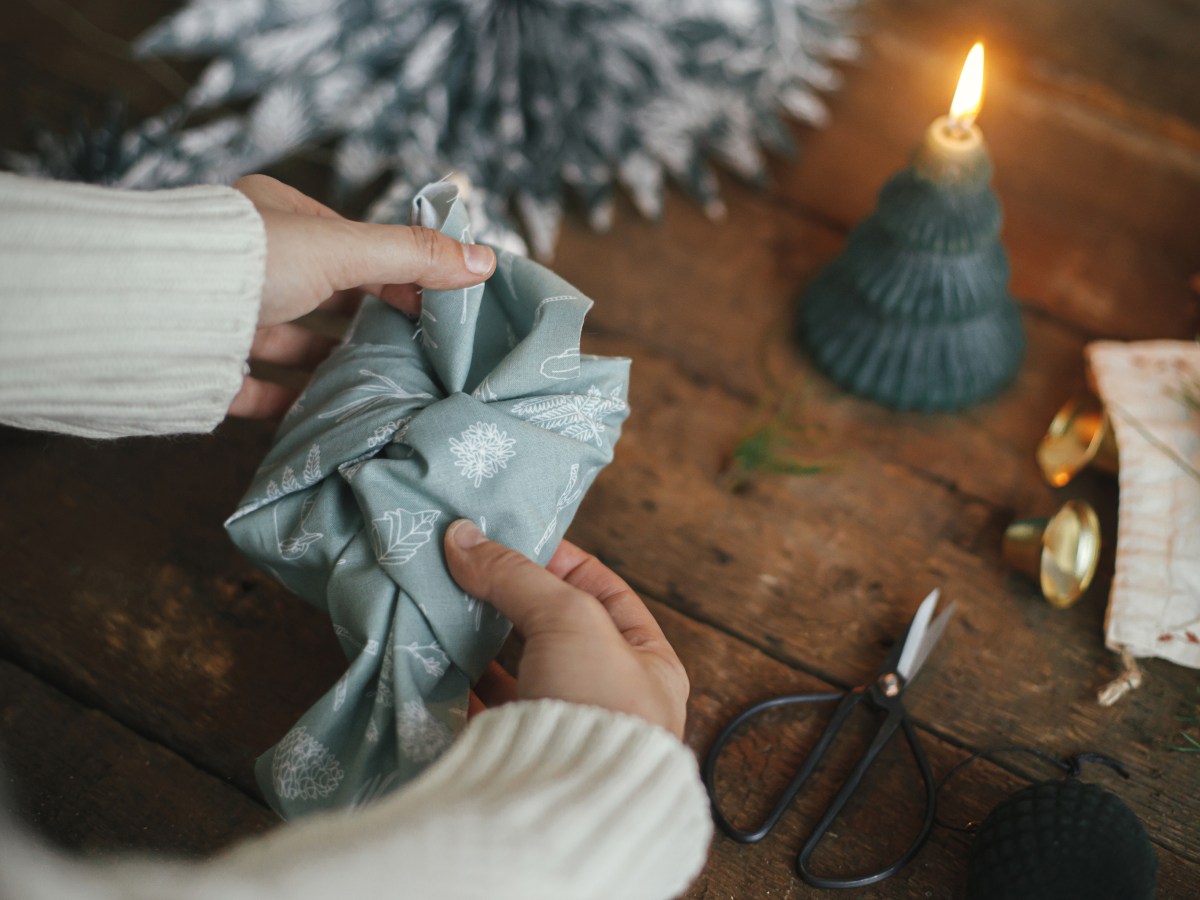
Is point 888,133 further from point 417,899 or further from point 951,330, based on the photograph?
point 417,899

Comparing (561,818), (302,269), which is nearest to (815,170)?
(302,269)

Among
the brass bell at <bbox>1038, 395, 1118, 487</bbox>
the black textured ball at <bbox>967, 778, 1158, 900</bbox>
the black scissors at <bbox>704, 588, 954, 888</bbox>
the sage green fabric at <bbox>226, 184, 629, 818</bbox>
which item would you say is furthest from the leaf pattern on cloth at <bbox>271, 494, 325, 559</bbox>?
the brass bell at <bbox>1038, 395, 1118, 487</bbox>

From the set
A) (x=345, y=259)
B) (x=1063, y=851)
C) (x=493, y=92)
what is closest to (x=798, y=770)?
(x=1063, y=851)

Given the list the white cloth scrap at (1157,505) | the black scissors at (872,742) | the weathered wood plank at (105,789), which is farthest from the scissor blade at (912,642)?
the weathered wood plank at (105,789)

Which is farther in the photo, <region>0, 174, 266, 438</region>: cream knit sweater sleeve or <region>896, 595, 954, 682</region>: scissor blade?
<region>896, 595, 954, 682</region>: scissor blade

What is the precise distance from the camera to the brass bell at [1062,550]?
514 mm

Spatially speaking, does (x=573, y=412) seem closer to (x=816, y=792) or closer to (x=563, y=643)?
(x=563, y=643)

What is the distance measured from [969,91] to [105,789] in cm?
58

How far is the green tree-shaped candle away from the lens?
543mm

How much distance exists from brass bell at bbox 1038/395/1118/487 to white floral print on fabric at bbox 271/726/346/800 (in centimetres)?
45

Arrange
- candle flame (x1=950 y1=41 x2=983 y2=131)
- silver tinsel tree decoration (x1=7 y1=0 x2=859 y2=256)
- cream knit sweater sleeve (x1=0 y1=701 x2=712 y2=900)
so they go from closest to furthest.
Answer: cream knit sweater sleeve (x1=0 y1=701 x2=712 y2=900)
candle flame (x1=950 y1=41 x2=983 y2=131)
silver tinsel tree decoration (x1=7 y1=0 x2=859 y2=256)

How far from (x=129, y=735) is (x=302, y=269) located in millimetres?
259

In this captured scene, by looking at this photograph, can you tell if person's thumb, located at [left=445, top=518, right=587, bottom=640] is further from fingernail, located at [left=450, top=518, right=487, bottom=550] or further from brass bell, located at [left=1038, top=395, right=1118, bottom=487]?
brass bell, located at [left=1038, top=395, right=1118, bottom=487]

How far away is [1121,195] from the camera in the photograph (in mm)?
716
